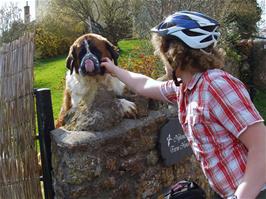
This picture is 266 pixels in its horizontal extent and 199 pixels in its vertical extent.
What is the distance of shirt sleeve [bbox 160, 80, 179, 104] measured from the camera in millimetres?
3312

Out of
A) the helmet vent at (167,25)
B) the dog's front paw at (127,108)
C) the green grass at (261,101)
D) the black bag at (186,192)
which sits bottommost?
the green grass at (261,101)

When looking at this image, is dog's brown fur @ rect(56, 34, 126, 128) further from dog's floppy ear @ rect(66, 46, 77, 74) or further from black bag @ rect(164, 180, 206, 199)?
black bag @ rect(164, 180, 206, 199)

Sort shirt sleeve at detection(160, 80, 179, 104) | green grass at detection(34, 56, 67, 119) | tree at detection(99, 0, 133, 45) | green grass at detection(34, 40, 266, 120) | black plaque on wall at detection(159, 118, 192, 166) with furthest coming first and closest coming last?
1. tree at detection(99, 0, 133, 45)
2. green grass at detection(34, 56, 67, 119)
3. green grass at detection(34, 40, 266, 120)
4. black plaque on wall at detection(159, 118, 192, 166)
5. shirt sleeve at detection(160, 80, 179, 104)

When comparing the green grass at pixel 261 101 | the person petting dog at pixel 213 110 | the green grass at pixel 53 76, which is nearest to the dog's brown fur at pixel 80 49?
the person petting dog at pixel 213 110

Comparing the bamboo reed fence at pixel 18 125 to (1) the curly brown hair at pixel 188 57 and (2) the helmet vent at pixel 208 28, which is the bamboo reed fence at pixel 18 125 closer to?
(1) the curly brown hair at pixel 188 57

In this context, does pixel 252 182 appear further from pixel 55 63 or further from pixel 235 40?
pixel 55 63

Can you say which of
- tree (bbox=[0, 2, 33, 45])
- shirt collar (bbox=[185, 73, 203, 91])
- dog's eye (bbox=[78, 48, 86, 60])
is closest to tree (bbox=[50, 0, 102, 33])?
tree (bbox=[0, 2, 33, 45])

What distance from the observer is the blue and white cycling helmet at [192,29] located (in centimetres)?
277

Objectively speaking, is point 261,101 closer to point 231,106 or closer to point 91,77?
point 91,77

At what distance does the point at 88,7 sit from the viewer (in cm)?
2219

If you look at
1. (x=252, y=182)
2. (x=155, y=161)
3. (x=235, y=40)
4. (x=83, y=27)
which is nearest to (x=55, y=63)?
(x=83, y=27)

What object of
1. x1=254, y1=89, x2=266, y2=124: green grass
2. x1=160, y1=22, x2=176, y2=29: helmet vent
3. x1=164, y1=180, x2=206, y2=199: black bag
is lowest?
x1=254, y1=89, x2=266, y2=124: green grass

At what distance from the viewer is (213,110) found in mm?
2602

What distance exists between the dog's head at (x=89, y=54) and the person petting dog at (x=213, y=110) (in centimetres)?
94
